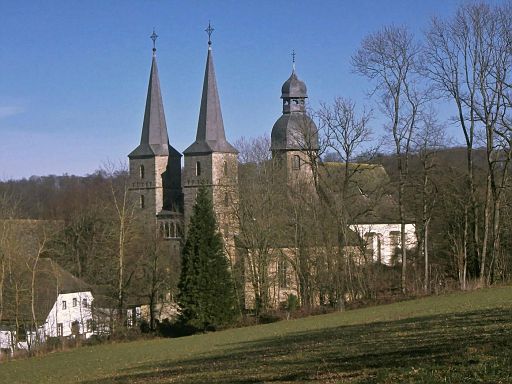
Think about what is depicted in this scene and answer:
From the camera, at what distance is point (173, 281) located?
50719 millimetres

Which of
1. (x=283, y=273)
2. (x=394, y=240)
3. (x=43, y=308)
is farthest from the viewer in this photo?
(x=394, y=240)

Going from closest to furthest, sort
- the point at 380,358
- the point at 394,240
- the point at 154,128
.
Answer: the point at 380,358 → the point at 394,240 → the point at 154,128

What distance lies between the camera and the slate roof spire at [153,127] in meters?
79.1

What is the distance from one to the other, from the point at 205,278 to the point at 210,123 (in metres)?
38.9

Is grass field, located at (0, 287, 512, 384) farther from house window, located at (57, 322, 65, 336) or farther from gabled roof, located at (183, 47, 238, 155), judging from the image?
gabled roof, located at (183, 47, 238, 155)

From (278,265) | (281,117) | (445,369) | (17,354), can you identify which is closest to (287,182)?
(278,265)

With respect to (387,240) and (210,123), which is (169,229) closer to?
(210,123)

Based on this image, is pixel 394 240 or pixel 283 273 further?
pixel 394 240

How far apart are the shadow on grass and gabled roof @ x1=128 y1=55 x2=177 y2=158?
60801mm

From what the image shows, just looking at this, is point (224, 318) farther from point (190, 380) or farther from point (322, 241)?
point (190, 380)

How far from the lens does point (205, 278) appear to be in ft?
133

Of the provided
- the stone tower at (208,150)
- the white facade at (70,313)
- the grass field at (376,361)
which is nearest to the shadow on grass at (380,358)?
the grass field at (376,361)

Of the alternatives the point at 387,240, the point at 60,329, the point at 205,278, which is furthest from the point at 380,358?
the point at 387,240

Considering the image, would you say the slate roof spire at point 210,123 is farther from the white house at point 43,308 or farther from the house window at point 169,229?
the white house at point 43,308
